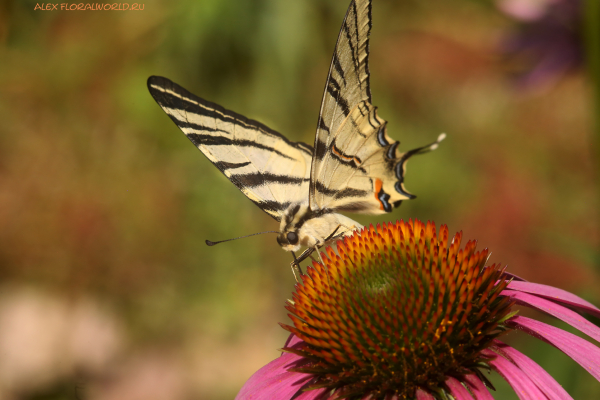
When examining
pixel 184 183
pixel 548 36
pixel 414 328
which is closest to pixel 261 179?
pixel 414 328

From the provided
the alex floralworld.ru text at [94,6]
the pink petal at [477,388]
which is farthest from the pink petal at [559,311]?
the alex floralworld.ru text at [94,6]

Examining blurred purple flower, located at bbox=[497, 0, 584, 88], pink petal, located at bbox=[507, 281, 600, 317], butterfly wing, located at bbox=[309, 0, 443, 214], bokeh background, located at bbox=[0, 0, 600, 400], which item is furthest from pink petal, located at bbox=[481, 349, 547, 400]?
bokeh background, located at bbox=[0, 0, 600, 400]

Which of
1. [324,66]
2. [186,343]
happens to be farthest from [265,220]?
[324,66]

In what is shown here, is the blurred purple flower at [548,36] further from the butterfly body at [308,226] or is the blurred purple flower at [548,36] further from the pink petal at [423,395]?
the pink petal at [423,395]

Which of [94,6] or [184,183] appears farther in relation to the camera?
[94,6]

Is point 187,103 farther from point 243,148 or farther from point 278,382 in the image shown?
point 278,382

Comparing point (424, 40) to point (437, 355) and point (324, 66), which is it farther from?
point (437, 355)

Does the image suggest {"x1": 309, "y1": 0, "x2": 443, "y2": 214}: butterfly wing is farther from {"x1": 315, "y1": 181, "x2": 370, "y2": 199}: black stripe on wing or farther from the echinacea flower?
the echinacea flower
